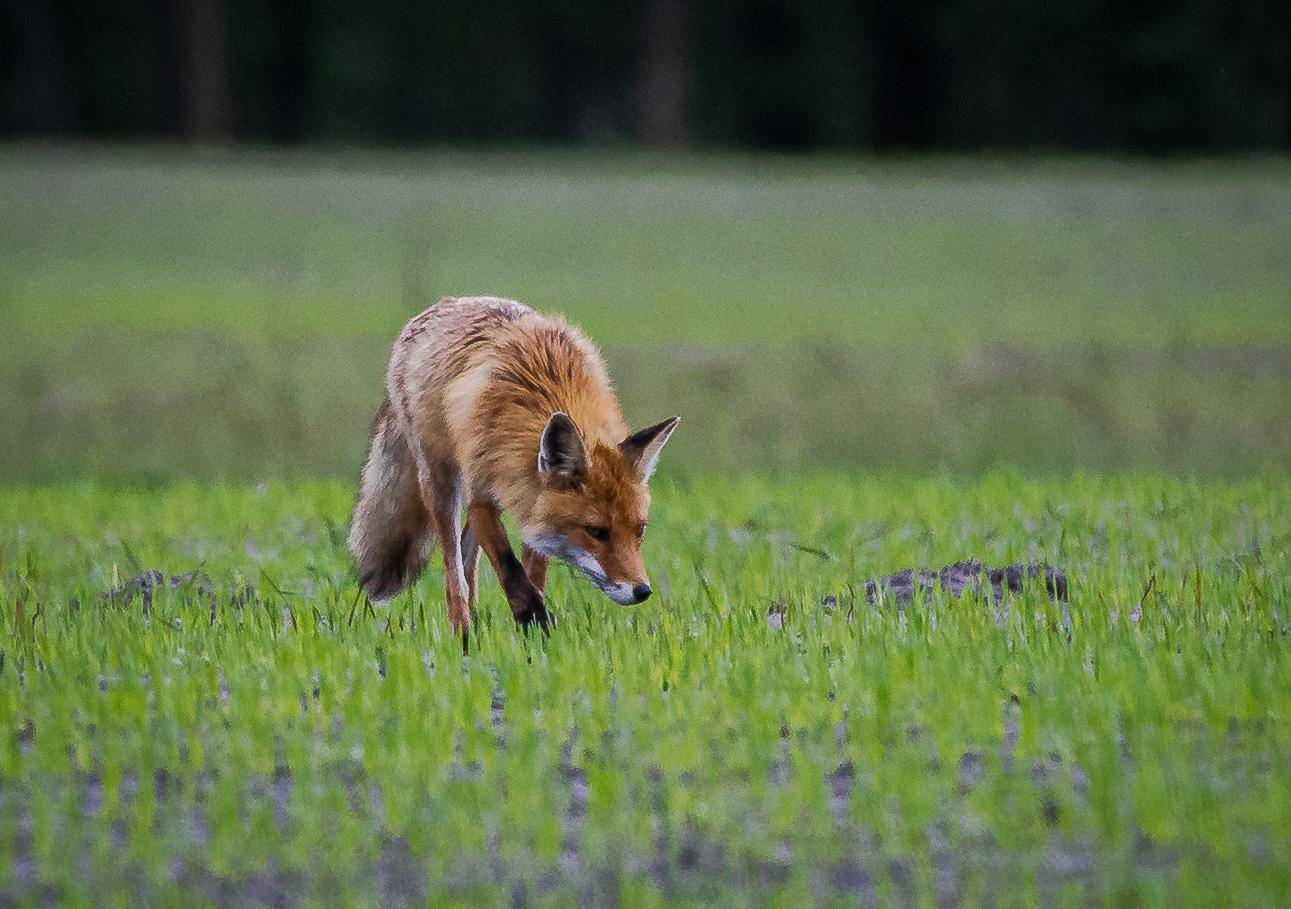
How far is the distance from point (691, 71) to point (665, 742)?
40610mm

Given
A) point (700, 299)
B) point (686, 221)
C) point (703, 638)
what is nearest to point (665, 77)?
point (686, 221)

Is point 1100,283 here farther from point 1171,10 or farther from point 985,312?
point 1171,10

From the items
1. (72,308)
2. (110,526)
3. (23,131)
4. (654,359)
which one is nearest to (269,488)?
(110,526)

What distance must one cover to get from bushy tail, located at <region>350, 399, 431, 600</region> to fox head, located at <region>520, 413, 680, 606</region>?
1021 mm

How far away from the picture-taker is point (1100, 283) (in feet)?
73.7

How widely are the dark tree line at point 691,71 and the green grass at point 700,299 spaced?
26.0ft

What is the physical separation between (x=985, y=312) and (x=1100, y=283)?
320 cm

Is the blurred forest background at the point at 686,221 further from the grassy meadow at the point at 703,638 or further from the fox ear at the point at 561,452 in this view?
the fox ear at the point at 561,452

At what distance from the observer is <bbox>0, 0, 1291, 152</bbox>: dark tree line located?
143ft

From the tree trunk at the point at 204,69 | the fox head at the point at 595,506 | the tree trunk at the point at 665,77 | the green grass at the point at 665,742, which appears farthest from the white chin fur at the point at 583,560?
the tree trunk at the point at 665,77

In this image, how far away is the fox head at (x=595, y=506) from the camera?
6.17m

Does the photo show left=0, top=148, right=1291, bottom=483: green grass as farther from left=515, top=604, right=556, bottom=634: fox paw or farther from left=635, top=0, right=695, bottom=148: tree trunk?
left=515, top=604, right=556, bottom=634: fox paw

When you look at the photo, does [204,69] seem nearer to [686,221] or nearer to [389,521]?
[686,221]

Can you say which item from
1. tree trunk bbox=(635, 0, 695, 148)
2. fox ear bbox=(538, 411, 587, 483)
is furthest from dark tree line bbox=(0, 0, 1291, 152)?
fox ear bbox=(538, 411, 587, 483)
